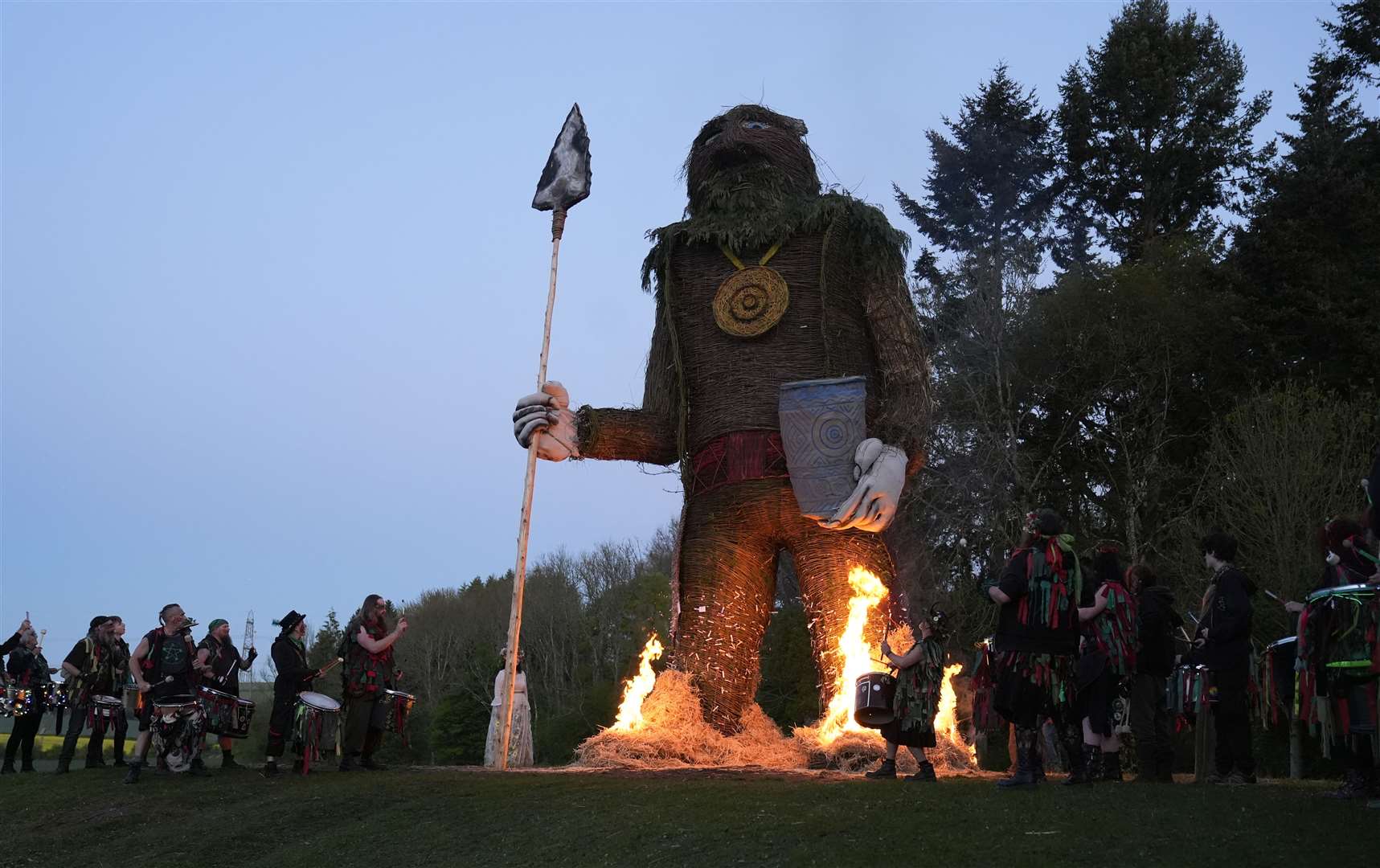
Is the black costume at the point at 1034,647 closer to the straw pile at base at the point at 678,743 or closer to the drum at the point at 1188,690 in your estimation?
the drum at the point at 1188,690

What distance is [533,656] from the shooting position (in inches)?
1468

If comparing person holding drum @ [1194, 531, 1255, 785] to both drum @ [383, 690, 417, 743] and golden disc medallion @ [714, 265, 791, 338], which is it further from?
drum @ [383, 690, 417, 743]

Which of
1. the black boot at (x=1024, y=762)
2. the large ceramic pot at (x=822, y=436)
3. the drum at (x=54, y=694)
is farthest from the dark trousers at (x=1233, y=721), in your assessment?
the drum at (x=54, y=694)

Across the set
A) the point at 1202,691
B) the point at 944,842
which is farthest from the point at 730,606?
the point at 944,842

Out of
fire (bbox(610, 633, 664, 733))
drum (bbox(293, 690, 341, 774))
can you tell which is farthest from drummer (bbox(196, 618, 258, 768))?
fire (bbox(610, 633, 664, 733))

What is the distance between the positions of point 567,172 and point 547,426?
218 centimetres

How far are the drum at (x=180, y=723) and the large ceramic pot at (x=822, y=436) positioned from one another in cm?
563

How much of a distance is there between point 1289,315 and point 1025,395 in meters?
5.11

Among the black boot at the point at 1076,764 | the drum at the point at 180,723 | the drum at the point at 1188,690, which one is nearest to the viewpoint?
the black boot at the point at 1076,764

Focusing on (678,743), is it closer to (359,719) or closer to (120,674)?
(359,719)

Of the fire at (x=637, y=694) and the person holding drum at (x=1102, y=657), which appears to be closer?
the person holding drum at (x=1102, y=657)

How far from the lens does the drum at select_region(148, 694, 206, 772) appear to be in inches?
460

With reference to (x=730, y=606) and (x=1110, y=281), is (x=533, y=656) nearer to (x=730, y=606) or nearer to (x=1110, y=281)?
(x=1110, y=281)

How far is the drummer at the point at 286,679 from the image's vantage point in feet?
37.3
